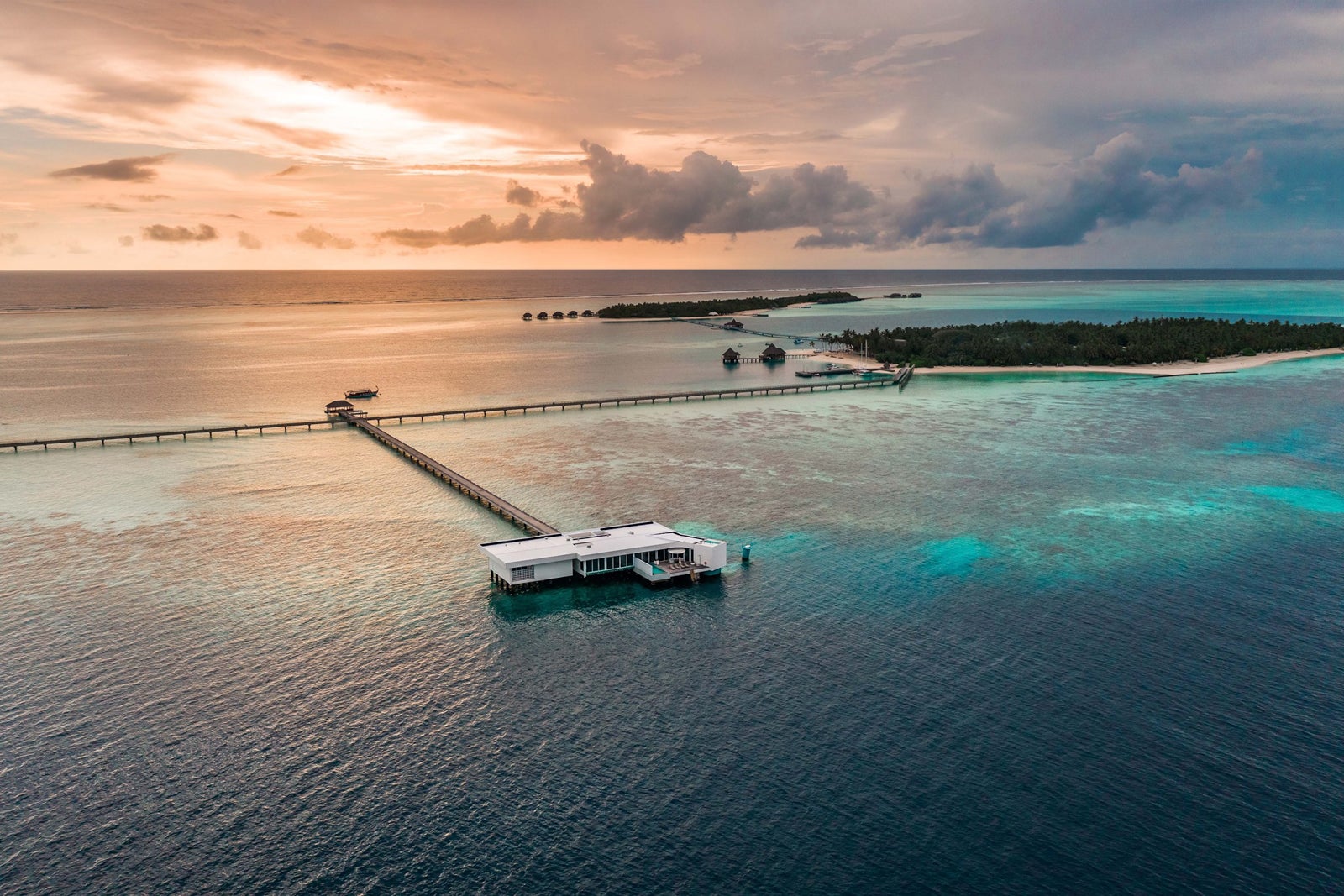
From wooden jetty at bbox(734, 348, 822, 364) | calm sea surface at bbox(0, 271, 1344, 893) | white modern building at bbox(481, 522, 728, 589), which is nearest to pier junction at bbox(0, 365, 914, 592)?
white modern building at bbox(481, 522, 728, 589)

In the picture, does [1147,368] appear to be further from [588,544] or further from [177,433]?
[177,433]

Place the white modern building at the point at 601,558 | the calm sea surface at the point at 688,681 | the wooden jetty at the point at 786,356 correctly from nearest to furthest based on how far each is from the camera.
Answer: the calm sea surface at the point at 688,681
the white modern building at the point at 601,558
the wooden jetty at the point at 786,356

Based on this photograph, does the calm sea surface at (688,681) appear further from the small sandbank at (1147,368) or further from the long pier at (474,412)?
the small sandbank at (1147,368)

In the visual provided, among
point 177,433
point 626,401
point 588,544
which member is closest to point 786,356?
point 626,401

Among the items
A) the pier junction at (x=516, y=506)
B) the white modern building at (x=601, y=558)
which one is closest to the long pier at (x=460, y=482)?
the pier junction at (x=516, y=506)

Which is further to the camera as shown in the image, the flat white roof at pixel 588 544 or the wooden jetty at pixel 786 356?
the wooden jetty at pixel 786 356

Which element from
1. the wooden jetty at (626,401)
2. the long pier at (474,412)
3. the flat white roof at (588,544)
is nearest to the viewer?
the flat white roof at (588,544)

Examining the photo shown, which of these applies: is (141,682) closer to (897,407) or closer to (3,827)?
(3,827)
